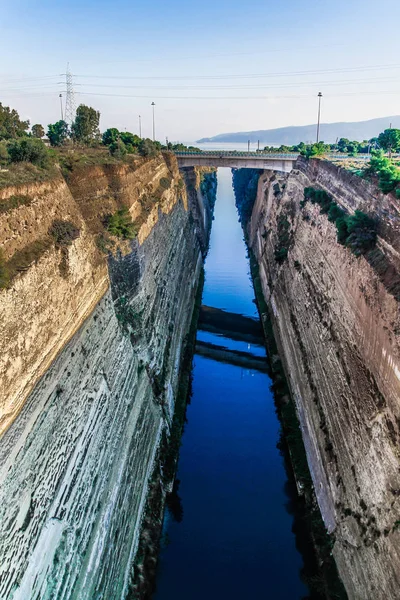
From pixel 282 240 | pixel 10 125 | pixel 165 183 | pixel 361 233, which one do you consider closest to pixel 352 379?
pixel 361 233

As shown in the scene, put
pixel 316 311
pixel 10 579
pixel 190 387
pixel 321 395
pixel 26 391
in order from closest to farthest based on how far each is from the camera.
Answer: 1. pixel 10 579
2. pixel 26 391
3. pixel 321 395
4. pixel 316 311
5. pixel 190 387

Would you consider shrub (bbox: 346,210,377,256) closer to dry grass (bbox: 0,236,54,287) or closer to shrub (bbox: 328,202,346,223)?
shrub (bbox: 328,202,346,223)

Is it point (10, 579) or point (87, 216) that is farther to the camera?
point (87, 216)

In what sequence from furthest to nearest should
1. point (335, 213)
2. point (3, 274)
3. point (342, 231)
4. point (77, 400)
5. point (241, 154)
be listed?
1. point (241, 154)
2. point (335, 213)
3. point (342, 231)
4. point (77, 400)
5. point (3, 274)

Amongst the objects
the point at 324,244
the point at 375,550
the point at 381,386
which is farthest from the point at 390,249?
the point at 375,550

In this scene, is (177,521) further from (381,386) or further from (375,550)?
(381,386)

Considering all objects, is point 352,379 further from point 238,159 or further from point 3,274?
point 238,159
